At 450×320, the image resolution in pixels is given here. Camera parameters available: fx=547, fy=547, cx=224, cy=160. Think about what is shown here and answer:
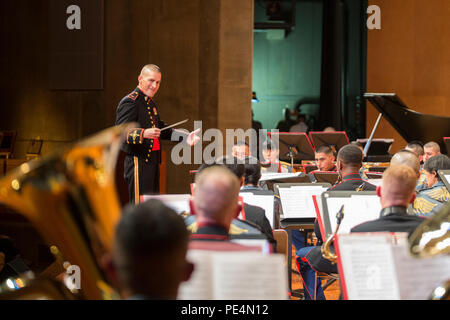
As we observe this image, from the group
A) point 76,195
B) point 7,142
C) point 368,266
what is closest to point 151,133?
point 368,266

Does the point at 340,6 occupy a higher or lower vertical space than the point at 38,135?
higher

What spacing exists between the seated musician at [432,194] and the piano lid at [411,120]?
4.87 metres

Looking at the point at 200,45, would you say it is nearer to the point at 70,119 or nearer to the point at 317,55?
the point at 70,119

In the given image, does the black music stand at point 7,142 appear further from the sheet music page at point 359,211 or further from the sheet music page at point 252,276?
the sheet music page at point 252,276

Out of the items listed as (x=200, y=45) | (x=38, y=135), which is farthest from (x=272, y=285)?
(x=38, y=135)

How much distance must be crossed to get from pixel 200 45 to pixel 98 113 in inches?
84.8

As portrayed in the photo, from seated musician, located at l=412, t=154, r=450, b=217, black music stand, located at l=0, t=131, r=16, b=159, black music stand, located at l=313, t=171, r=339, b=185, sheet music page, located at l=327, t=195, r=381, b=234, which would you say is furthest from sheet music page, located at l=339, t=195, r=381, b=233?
black music stand, located at l=0, t=131, r=16, b=159

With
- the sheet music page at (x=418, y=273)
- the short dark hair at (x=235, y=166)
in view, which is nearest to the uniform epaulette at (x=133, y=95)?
the short dark hair at (x=235, y=166)

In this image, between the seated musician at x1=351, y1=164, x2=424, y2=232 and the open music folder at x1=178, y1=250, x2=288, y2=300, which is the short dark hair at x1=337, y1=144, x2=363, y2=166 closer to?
the seated musician at x1=351, y1=164, x2=424, y2=232

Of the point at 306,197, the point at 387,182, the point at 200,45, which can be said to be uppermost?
the point at 200,45

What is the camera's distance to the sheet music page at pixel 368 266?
1923 mm

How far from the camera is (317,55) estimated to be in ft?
53.2

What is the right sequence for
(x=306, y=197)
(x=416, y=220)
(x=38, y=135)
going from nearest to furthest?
(x=416, y=220), (x=306, y=197), (x=38, y=135)

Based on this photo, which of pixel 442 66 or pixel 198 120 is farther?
pixel 442 66
